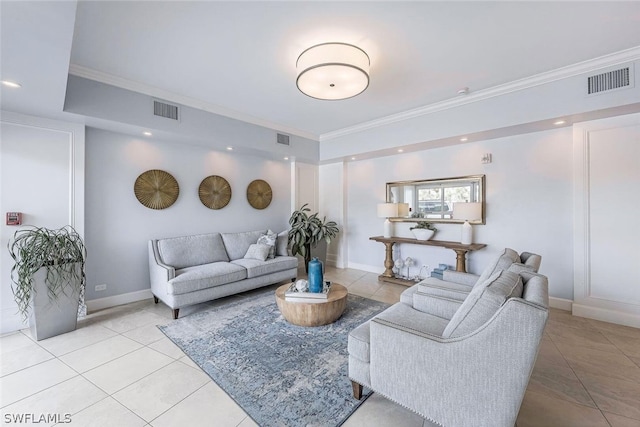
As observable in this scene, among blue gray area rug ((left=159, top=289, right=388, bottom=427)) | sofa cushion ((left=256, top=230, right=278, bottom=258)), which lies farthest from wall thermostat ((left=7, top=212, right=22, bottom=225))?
sofa cushion ((left=256, top=230, right=278, bottom=258))

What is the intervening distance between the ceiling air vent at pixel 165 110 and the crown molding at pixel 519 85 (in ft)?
9.66

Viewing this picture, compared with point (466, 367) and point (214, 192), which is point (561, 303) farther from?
point (214, 192)

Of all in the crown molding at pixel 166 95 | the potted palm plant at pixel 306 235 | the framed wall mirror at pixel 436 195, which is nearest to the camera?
the crown molding at pixel 166 95

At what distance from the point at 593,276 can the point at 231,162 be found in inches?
213

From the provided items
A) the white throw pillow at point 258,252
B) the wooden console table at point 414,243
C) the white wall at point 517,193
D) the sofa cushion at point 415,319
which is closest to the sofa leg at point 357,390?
the sofa cushion at point 415,319

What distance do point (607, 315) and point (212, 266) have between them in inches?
192

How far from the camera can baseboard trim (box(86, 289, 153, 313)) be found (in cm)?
340

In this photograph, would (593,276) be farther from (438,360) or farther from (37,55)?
(37,55)

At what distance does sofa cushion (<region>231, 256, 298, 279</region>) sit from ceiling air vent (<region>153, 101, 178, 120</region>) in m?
2.23

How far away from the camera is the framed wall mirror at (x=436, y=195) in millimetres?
4133

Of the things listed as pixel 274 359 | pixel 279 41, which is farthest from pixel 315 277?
pixel 279 41

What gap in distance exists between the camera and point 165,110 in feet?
11.3

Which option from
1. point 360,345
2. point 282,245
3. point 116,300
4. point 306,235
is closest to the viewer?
point 360,345

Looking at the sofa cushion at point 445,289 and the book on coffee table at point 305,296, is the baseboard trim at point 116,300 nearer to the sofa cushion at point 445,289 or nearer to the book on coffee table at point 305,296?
the book on coffee table at point 305,296
